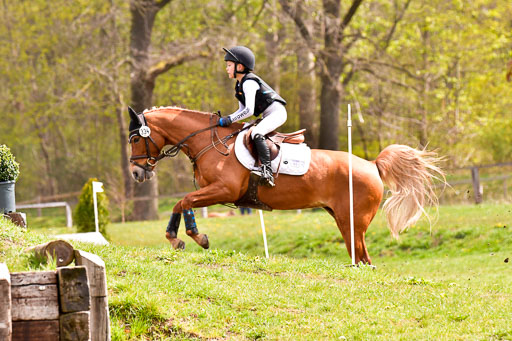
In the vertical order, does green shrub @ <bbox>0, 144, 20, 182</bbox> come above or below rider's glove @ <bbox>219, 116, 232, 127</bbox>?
below

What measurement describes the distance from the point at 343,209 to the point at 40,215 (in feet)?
→ 82.6

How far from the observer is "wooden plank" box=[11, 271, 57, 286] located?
15.3 feet

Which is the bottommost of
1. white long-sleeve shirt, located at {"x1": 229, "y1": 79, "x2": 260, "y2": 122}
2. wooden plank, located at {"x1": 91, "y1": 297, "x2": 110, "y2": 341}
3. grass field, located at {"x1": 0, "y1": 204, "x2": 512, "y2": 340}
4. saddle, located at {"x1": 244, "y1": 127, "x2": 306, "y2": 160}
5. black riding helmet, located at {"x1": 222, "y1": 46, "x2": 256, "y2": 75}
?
grass field, located at {"x1": 0, "y1": 204, "x2": 512, "y2": 340}

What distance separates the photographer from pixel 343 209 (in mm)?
10141

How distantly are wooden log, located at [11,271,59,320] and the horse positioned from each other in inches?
183

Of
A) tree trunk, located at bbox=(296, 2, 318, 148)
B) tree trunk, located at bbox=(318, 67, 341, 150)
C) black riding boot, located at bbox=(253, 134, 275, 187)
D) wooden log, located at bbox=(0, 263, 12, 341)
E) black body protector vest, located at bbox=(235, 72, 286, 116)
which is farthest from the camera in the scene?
tree trunk, located at bbox=(296, 2, 318, 148)

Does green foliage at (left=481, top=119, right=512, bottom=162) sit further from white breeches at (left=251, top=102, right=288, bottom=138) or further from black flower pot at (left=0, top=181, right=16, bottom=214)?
black flower pot at (left=0, top=181, right=16, bottom=214)

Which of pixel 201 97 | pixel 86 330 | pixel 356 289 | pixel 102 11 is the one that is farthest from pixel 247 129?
pixel 102 11

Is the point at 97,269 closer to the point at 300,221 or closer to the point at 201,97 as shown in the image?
the point at 300,221

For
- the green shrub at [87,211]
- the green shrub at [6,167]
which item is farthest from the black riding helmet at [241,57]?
the green shrub at [87,211]

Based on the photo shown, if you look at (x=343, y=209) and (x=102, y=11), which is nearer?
(x=343, y=209)

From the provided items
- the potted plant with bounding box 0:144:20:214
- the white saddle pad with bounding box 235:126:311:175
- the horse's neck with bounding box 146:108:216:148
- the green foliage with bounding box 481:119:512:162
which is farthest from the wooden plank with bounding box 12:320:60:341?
the green foliage with bounding box 481:119:512:162

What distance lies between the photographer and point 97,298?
16.7ft

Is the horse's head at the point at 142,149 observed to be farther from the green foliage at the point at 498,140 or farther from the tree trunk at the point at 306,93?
the green foliage at the point at 498,140
